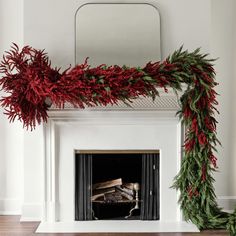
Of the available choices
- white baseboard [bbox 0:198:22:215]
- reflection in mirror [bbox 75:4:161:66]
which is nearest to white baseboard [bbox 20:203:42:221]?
white baseboard [bbox 0:198:22:215]

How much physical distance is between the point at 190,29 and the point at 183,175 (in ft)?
3.76

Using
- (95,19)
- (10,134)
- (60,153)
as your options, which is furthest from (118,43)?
(10,134)

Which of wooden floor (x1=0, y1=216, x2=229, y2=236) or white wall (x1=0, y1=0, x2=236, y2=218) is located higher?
white wall (x1=0, y1=0, x2=236, y2=218)

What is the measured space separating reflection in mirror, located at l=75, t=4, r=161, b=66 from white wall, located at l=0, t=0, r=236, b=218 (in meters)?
0.08

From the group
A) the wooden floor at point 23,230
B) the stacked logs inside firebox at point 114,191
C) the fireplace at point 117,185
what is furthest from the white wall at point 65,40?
the stacked logs inside firebox at point 114,191

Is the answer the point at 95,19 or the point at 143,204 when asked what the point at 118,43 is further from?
the point at 143,204

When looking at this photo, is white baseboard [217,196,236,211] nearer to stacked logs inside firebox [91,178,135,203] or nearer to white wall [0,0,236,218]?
white wall [0,0,236,218]

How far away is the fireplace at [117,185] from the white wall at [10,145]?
645 millimetres

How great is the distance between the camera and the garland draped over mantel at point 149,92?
128 inches

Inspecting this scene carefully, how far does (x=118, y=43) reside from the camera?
11.9 ft

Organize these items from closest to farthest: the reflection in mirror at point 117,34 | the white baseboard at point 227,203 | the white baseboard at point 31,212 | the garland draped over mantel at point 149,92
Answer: the garland draped over mantel at point 149,92, the reflection in mirror at point 117,34, the white baseboard at point 31,212, the white baseboard at point 227,203

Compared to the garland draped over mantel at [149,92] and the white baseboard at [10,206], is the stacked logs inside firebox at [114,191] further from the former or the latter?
the white baseboard at [10,206]

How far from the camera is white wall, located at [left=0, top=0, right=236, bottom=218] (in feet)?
11.9

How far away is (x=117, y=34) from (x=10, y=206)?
1.75 metres
